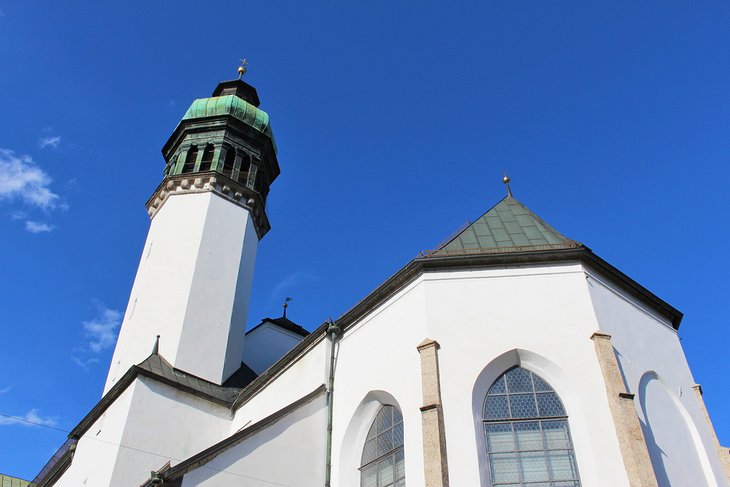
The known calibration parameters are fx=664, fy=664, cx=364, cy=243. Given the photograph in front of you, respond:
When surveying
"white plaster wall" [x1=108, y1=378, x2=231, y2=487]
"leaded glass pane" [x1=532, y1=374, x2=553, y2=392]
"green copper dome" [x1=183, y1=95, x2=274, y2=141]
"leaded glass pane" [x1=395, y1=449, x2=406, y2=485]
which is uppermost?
"green copper dome" [x1=183, y1=95, x2=274, y2=141]

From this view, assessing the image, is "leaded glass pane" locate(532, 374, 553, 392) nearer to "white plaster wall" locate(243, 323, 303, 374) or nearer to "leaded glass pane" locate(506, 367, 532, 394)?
"leaded glass pane" locate(506, 367, 532, 394)

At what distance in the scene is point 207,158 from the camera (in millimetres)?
20938

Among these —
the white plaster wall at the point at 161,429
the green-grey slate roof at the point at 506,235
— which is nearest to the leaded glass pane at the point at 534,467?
the green-grey slate roof at the point at 506,235

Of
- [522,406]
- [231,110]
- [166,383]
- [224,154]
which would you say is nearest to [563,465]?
[522,406]

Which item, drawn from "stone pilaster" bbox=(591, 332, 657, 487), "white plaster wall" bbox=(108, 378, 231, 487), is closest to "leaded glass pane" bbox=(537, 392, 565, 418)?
"stone pilaster" bbox=(591, 332, 657, 487)

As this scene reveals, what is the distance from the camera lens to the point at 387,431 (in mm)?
11234

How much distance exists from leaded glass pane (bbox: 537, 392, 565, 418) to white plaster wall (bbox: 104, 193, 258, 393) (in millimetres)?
9232

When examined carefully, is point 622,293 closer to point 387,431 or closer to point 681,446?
point 681,446

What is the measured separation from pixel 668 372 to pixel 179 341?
11.2m

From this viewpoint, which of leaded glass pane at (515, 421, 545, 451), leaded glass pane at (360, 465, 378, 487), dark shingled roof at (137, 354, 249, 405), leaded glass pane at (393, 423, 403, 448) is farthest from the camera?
dark shingled roof at (137, 354, 249, 405)

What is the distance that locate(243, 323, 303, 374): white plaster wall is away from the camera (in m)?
20.1

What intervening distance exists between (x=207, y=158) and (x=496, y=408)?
13792 millimetres

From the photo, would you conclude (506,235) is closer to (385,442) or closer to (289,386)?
(385,442)

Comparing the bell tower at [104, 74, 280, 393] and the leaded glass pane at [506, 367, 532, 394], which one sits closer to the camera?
the leaded glass pane at [506, 367, 532, 394]
